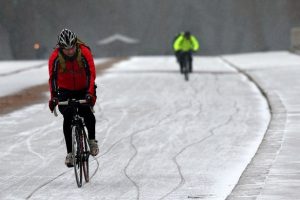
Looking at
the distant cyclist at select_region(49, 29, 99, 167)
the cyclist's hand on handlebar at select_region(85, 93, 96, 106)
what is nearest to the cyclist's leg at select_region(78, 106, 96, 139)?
the distant cyclist at select_region(49, 29, 99, 167)

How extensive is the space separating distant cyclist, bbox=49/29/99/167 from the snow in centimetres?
71

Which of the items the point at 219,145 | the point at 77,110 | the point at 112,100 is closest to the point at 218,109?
the point at 112,100

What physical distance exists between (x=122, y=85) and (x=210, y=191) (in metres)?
19.9

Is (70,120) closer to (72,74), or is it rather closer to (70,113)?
(70,113)

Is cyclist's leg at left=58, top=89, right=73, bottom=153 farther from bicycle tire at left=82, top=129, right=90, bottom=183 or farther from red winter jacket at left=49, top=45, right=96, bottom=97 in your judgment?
bicycle tire at left=82, top=129, right=90, bottom=183

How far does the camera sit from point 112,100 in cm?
2323

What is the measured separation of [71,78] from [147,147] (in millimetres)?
3585

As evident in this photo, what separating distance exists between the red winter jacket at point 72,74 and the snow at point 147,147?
104 centimetres

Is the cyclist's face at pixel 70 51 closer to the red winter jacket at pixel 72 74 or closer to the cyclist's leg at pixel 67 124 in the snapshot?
the red winter jacket at pixel 72 74

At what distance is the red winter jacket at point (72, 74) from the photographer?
33.3 feet

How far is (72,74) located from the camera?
1027 cm

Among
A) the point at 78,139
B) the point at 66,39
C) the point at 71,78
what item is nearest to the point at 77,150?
the point at 78,139

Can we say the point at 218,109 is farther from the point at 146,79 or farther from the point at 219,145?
the point at 146,79

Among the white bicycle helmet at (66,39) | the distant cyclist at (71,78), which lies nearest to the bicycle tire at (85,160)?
the distant cyclist at (71,78)
